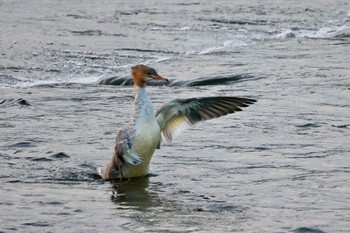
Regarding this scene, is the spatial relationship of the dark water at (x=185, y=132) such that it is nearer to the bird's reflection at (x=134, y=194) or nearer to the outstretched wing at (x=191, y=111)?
the bird's reflection at (x=134, y=194)

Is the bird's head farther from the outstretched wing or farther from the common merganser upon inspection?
the outstretched wing

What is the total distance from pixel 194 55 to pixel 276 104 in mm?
→ 3699

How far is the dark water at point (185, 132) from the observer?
7.93 m

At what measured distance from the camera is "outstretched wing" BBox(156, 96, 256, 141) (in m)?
9.27

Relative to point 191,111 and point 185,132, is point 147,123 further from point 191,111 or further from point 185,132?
point 185,132

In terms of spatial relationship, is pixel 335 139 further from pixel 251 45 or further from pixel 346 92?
pixel 251 45

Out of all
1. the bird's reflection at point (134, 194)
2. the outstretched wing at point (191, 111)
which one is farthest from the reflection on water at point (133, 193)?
the outstretched wing at point (191, 111)

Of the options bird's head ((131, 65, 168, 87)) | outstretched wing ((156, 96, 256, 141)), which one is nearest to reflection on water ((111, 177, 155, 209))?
outstretched wing ((156, 96, 256, 141))

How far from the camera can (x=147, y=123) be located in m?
8.98

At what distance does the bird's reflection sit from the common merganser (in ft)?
0.25

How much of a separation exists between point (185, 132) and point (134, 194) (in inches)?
77.0

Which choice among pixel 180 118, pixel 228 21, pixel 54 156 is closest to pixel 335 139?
pixel 180 118

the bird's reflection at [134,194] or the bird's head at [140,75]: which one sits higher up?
the bird's head at [140,75]

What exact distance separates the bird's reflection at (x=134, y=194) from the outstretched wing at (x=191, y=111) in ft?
1.71
